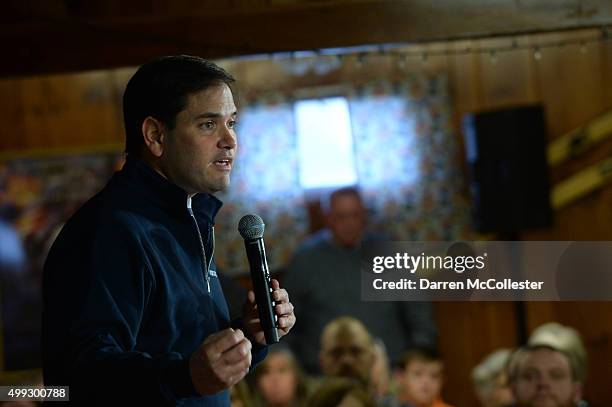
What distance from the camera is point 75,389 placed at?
1.26 meters

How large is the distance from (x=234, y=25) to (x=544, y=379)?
54.0 inches

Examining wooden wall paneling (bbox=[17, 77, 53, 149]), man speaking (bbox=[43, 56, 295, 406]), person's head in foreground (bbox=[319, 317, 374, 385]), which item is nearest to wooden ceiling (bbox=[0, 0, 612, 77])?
person's head in foreground (bbox=[319, 317, 374, 385])

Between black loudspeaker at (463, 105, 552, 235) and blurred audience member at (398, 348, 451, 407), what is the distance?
65cm

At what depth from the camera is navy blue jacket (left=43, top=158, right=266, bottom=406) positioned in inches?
49.1

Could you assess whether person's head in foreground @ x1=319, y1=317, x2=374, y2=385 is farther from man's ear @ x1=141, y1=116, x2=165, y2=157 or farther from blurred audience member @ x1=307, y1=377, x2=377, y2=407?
man's ear @ x1=141, y1=116, x2=165, y2=157

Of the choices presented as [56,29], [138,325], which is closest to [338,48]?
[56,29]

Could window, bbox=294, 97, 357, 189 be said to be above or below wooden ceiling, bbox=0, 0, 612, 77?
below

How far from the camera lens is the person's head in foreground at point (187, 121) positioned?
145 centimetres

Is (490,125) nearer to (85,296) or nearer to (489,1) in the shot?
(489,1)

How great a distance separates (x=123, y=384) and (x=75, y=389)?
0.20 ft

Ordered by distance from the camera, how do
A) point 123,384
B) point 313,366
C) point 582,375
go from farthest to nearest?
point 313,366
point 582,375
point 123,384

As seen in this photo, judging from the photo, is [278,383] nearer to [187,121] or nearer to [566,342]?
[566,342]

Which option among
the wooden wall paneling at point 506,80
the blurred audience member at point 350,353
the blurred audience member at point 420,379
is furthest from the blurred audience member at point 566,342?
the wooden wall paneling at point 506,80

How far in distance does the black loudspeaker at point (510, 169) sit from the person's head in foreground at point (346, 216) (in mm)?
446
